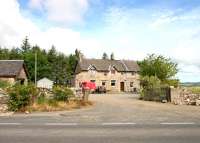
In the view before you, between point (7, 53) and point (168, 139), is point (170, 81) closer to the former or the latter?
point (168, 139)

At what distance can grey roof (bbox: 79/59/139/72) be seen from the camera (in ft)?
264

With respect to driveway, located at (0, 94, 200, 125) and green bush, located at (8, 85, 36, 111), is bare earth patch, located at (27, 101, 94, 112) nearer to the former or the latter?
green bush, located at (8, 85, 36, 111)

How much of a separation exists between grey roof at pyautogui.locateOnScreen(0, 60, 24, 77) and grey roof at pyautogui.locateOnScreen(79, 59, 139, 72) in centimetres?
2634

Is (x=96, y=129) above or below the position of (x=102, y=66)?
below

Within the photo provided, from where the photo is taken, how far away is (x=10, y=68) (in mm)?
52875

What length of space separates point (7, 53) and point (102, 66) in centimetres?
2829

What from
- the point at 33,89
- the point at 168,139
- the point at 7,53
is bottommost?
the point at 168,139

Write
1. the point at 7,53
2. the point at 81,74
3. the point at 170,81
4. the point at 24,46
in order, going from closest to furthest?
1. the point at 170,81
2. the point at 81,74
3. the point at 7,53
4. the point at 24,46

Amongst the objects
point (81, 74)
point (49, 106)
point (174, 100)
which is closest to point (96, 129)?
point (49, 106)

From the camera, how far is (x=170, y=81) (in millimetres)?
47438

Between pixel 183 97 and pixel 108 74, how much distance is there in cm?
4812

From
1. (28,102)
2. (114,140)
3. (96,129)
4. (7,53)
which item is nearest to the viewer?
(114,140)

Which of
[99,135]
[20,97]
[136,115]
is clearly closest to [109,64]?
[20,97]

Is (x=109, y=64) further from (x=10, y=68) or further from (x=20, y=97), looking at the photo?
(x=20, y=97)
